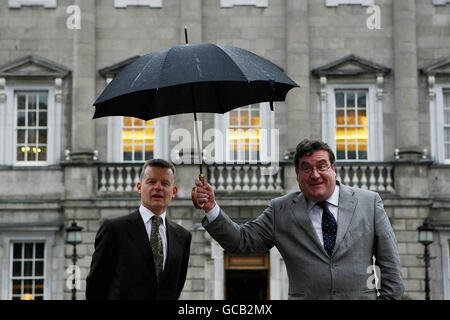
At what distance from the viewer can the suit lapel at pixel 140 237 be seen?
667 cm

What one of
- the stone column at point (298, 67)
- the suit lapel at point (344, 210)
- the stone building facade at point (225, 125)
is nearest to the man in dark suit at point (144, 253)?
the suit lapel at point (344, 210)

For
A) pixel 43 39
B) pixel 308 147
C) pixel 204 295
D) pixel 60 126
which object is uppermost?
pixel 43 39

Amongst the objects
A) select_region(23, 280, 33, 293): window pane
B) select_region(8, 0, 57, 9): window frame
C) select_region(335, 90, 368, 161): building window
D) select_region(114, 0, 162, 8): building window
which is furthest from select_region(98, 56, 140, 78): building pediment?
select_region(23, 280, 33, 293): window pane

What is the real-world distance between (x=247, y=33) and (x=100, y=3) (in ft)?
13.7

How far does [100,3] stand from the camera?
Answer: 24484 mm

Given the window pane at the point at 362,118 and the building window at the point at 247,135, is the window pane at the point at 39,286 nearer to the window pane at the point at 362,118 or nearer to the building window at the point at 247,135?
the building window at the point at 247,135

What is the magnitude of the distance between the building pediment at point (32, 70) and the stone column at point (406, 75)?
9.08 m

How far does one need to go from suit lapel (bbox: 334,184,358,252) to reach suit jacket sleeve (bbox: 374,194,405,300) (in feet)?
0.59

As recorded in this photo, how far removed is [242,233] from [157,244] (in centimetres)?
82

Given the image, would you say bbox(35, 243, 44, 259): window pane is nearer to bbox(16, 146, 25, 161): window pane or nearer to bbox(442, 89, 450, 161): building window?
bbox(16, 146, 25, 161): window pane

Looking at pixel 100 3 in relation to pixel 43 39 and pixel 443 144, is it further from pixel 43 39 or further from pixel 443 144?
pixel 443 144

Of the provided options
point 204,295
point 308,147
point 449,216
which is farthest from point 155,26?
point 308,147

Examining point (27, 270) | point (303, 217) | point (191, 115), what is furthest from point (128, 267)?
point (27, 270)
